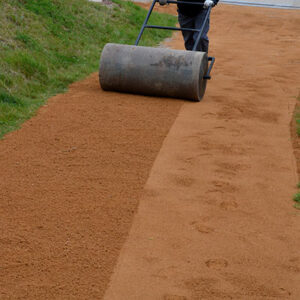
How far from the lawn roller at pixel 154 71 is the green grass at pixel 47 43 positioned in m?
0.86

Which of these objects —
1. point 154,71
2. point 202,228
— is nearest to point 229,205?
point 202,228

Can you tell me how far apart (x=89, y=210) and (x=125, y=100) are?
315cm

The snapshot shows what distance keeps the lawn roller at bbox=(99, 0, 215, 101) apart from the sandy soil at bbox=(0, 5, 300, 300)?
0.55 ft

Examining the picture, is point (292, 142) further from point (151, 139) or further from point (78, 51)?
point (78, 51)

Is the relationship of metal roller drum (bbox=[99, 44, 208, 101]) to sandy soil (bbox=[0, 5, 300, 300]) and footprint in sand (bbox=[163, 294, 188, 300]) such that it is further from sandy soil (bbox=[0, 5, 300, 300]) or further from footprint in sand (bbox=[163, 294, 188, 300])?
footprint in sand (bbox=[163, 294, 188, 300])

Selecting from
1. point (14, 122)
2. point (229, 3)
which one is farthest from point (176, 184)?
point (229, 3)

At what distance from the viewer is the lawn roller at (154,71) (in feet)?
23.0

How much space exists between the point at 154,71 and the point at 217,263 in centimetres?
392

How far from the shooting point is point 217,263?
3.59 meters

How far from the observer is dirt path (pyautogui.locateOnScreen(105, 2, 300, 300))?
11.1 ft

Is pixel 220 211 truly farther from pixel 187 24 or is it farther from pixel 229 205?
pixel 187 24

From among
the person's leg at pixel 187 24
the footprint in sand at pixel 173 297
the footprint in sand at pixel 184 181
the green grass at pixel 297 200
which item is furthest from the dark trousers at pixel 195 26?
the footprint in sand at pixel 173 297

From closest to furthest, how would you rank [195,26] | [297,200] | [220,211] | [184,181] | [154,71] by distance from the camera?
1. [220,211]
2. [297,200]
3. [184,181]
4. [154,71]
5. [195,26]

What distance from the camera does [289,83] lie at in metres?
8.72
